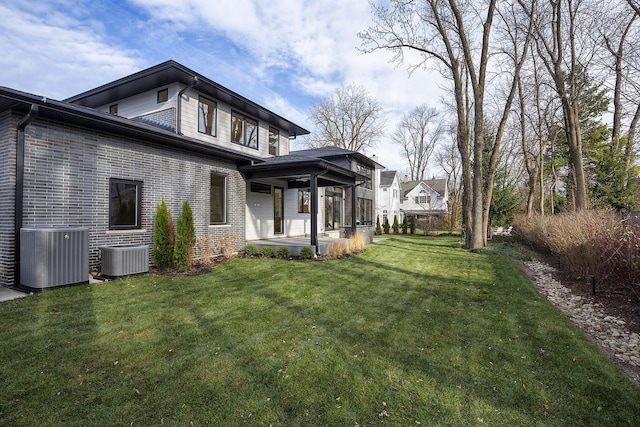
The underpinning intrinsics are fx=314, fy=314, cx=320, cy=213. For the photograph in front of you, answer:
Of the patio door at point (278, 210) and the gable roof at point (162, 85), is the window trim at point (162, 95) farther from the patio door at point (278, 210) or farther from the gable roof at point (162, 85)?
the patio door at point (278, 210)

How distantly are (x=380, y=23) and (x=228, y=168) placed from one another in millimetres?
10439

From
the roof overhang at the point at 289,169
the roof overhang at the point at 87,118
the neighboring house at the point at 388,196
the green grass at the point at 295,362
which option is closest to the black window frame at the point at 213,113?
the roof overhang at the point at 289,169

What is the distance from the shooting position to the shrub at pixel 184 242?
25.3 ft

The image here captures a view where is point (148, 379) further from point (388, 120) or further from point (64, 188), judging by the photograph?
point (388, 120)

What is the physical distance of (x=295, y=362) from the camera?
134 inches

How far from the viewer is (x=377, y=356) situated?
3596 mm

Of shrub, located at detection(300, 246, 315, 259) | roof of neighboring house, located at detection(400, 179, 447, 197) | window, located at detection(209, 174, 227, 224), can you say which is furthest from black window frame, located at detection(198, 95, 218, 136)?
roof of neighboring house, located at detection(400, 179, 447, 197)

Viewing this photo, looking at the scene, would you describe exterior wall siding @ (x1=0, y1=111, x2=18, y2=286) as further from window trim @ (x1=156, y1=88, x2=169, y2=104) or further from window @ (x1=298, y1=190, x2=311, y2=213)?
window @ (x1=298, y1=190, x2=311, y2=213)

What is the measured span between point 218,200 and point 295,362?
7.99 meters

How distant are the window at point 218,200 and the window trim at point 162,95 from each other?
11.1 feet

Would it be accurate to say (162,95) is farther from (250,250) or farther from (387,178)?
(387,178)

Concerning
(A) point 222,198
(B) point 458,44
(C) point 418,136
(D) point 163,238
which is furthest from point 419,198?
(D) point 163,238

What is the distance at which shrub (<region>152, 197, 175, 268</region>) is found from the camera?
25.1 feet

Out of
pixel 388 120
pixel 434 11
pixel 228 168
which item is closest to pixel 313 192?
pixel 228 168
